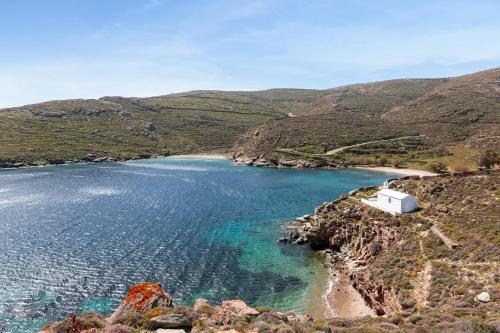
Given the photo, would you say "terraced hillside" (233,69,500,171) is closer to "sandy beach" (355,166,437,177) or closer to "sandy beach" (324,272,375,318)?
"sandy beach" (355,166,437,177)

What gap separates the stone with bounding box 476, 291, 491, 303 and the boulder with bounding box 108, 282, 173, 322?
22200 mm

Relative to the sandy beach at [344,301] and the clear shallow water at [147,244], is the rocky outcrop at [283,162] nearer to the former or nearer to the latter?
the clear shallow water at [147,244]

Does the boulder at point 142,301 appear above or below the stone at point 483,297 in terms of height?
above

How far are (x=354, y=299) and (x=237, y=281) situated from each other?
1364 cm

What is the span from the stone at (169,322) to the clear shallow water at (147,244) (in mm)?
20643

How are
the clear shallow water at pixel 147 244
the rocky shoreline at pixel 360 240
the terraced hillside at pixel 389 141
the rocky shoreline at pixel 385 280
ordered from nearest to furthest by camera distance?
1. the rocky shoreline at pixel 385 280
2. the rocky shoreline at pixel 360 240
3. the clear shallow water at pixel 147 244
4. the terraced hillside at pixel 389 141

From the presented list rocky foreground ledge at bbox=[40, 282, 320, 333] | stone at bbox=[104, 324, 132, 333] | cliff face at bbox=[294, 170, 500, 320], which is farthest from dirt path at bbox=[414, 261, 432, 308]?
stone at bbox=[104, 324, 132, 333]

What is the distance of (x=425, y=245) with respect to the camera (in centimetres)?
4144

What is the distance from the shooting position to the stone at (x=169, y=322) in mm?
20031

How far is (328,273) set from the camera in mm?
49125

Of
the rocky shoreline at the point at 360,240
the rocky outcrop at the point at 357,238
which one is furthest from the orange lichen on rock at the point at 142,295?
the rocky outcrop at the point at 357,238

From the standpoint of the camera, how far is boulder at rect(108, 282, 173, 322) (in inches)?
883

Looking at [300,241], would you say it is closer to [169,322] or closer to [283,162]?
Answer: [169,322]

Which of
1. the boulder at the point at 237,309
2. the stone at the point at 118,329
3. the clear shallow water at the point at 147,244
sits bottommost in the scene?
the clear shallow water at the point at 147,244
